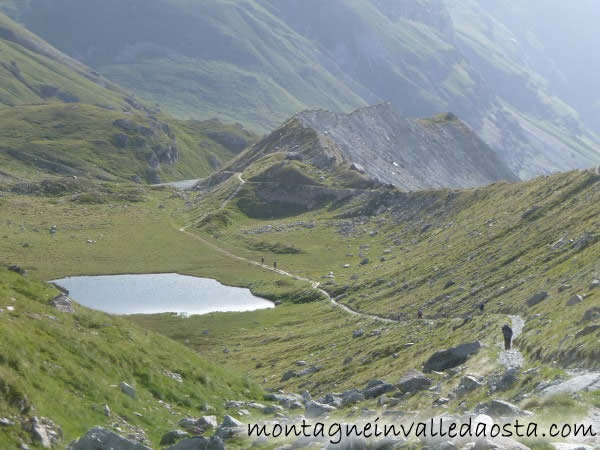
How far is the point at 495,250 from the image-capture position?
101562 mm

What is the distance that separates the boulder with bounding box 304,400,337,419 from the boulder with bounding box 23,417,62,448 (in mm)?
12758

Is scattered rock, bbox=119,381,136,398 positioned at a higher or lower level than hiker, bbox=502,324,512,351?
lower

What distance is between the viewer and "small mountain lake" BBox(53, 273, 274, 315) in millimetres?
123125

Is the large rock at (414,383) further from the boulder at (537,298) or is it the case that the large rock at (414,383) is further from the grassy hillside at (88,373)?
the boulder at (537,298)

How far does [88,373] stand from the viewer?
37.2 meters

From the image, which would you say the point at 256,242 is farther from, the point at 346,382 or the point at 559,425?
the point at 559,425

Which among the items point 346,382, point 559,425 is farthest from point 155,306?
point 559,425

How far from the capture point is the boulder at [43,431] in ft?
98.7

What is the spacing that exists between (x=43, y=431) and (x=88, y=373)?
674 centimetres

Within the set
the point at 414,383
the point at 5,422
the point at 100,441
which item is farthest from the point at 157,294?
the point at 100,441

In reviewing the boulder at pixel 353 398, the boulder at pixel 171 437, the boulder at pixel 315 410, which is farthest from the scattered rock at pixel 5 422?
the boulder at pixel 353 398

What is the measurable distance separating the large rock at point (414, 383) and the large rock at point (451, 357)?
4.68 m

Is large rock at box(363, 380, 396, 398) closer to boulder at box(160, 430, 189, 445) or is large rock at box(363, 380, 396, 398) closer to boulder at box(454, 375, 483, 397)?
boulder at box(454, 375, 483, 397)

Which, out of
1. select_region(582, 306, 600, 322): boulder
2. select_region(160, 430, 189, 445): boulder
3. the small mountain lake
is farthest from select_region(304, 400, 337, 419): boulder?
the small mountain lake
